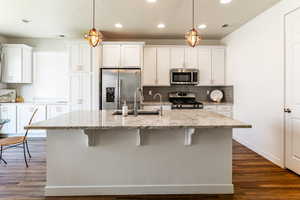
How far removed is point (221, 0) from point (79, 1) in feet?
7.56

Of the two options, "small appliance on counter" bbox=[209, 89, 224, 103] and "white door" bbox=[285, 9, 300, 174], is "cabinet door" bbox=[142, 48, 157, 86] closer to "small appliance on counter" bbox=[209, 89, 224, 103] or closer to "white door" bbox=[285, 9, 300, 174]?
"small appliance on counter" bbox=[209, 89, 224, 103]

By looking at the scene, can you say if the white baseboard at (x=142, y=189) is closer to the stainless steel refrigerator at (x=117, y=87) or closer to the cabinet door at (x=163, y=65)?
the stainless steel refrigerator at (x=117, y=87)

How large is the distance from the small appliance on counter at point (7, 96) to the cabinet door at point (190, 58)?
15.3 feet

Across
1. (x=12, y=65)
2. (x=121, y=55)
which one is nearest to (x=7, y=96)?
(x=12, y=65)

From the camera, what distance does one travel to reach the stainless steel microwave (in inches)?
199

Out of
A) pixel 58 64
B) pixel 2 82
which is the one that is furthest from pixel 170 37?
pixel 2 82

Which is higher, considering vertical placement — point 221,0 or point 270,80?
point 221,0

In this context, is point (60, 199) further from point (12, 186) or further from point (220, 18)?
point (220, 18)

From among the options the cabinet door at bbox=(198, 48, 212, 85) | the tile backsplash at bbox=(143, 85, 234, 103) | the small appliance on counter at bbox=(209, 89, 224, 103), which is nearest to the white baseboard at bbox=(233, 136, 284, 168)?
the small appliance on counter at bbox=(209, 89, 224, 103)

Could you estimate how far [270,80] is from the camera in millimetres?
3346

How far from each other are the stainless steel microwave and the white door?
7.64ft

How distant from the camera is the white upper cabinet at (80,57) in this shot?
4.73 m

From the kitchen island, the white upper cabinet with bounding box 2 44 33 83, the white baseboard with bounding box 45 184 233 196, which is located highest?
the white upper cabinet with bounding box 2 44 33 83

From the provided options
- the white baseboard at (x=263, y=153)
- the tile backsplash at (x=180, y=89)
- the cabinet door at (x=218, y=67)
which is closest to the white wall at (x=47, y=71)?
the tile backsplash at (x=180, y=89)
